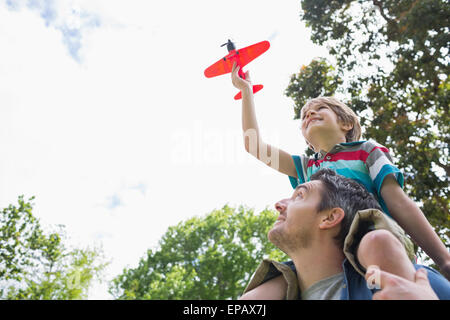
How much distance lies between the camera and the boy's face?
2236 millimetres

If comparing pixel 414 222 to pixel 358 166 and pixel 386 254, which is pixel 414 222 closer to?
pixel 358 166

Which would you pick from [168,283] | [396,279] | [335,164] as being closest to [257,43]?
[335,164]

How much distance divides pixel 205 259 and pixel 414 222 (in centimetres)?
1823

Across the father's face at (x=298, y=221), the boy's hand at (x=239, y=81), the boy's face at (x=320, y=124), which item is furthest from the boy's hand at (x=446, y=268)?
the boy's hand at (x=239, y=81)

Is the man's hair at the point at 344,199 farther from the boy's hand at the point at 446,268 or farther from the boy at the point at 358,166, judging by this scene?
the boy's hand at the point at 446,268

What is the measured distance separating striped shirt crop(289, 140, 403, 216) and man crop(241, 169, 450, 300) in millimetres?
304

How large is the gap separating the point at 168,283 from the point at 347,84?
13.0m

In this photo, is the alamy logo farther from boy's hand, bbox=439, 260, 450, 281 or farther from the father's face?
boy's hand, bbox=439, 260, 450, 281

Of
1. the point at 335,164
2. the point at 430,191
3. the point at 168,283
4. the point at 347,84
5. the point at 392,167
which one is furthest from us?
the point at 168,283

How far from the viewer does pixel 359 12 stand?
30.2ft

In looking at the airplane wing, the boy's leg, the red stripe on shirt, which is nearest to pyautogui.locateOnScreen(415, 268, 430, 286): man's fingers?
the boy's leg

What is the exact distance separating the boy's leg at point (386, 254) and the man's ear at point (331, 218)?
24 centimetres

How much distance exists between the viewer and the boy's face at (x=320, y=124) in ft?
7.34
